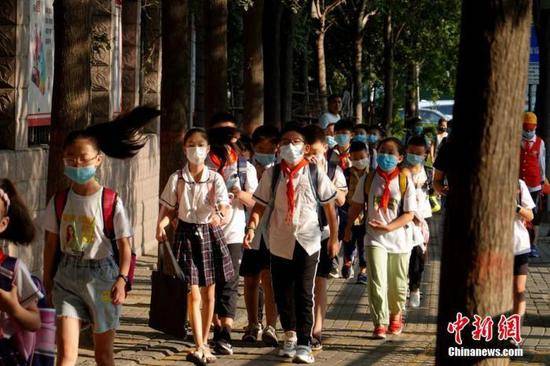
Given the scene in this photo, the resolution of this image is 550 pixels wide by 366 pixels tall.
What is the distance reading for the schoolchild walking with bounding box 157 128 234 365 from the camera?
37.6 ft

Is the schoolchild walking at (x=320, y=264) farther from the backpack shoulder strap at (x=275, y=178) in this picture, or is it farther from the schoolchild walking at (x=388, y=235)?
the schoolchild walking at (x=388, y=235)

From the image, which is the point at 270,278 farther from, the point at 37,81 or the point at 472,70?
the point at 472,70

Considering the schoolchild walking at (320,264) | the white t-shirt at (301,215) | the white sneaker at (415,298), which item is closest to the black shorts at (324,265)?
the schoolchild walking at (320,264)

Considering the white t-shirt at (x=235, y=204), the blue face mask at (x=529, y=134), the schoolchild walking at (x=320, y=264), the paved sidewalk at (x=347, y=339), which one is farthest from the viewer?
the blue face mask at (x=529, y=134)

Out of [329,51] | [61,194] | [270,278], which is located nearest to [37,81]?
[270,278]

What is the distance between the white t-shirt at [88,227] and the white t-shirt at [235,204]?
10.7 ft

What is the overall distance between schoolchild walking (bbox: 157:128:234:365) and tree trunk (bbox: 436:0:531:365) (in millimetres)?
5299

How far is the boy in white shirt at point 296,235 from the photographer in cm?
1174

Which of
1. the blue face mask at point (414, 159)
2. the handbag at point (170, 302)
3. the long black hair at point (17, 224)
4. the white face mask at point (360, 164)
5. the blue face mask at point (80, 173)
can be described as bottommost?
the handbag at point (170, 302)

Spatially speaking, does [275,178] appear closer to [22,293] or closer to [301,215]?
[301,215]

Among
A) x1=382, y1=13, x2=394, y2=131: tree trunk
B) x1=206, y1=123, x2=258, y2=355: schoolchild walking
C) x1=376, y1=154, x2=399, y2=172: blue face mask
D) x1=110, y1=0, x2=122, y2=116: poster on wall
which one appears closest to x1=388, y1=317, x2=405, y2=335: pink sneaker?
x1=376, y1=154, x2=399, y2=172: blue face mask

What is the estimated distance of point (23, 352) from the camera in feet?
22.0

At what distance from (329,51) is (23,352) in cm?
4458

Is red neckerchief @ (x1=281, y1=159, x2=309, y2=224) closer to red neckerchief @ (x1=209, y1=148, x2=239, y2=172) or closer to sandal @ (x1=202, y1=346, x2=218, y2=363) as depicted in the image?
red neckerchief @ (x1=209, y1=148, x2=239, y2=172)
